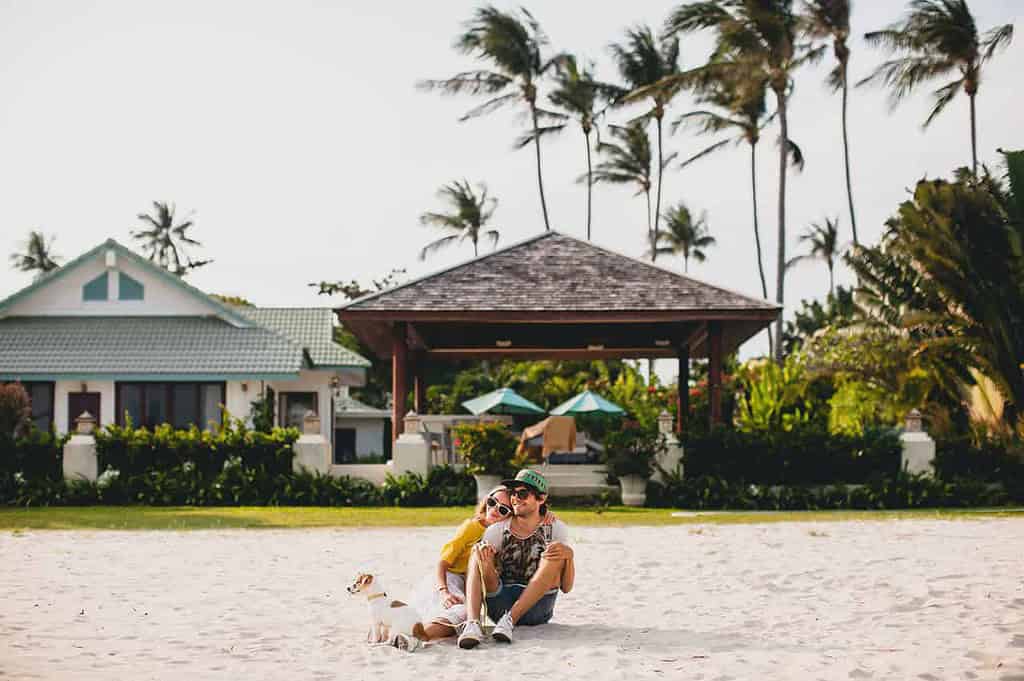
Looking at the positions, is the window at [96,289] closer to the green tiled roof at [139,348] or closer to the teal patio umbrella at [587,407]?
the green tiled roof at [139,348]

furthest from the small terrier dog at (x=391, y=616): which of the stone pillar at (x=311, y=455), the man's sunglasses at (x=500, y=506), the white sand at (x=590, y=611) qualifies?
the stone pillar at (x=311, y=455)

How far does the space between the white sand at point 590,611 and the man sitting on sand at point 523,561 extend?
0.80 ft

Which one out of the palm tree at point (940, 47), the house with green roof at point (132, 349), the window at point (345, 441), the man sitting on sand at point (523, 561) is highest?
the palm tree at point (940, 47)

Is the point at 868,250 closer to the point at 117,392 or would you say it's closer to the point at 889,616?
the point at 117,392

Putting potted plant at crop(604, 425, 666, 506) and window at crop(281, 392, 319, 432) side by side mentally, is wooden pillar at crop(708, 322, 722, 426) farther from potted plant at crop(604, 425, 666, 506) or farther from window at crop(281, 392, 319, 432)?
window at crop(281, 392, 319, 432)

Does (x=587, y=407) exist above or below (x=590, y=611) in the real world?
above

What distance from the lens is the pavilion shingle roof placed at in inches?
855

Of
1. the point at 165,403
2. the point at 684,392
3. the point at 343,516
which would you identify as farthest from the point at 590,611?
the point at 165,403

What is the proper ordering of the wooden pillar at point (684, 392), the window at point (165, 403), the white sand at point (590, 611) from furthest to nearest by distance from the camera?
the window at point (165, 403) < the wooden pillar at point (684, 392) < the white sand at point (590, 611)

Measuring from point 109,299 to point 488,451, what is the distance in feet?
47.2

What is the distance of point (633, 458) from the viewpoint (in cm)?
1994

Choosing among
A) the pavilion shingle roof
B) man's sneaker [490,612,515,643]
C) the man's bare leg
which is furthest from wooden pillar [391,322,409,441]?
man's sneaker [490,612,515,643]

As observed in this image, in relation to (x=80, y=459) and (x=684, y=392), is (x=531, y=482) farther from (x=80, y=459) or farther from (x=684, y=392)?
(x=684, y=392)

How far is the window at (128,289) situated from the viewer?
100ft
